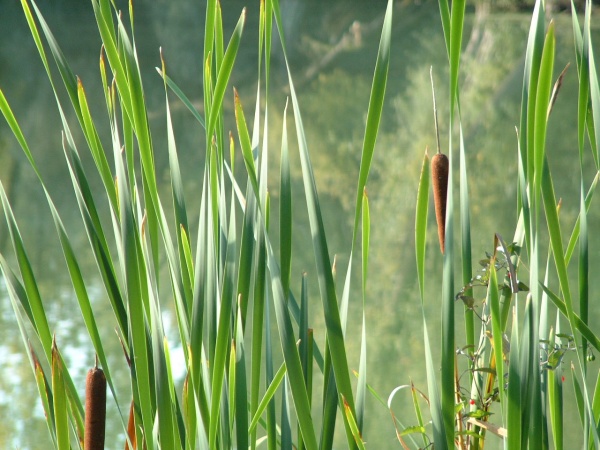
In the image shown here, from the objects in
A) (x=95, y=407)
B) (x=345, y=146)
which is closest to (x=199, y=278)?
(x=95, y=407)

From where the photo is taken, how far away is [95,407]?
1.76 ft

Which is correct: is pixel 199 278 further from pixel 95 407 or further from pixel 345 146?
pixel 345 146

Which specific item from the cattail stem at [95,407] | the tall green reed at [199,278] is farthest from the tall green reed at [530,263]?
the cattail stem at [95,407]

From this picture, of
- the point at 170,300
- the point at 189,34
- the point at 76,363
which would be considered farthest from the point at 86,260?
the point at 189,34

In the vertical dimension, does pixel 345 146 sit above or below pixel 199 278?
above

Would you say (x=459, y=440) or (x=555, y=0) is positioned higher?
(x=555, y=0)

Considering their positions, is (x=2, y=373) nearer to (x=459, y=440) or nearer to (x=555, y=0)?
(x=459, y=440)

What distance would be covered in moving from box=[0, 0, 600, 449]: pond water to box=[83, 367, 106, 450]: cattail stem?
1.89 m

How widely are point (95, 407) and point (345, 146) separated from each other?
5.87 metres

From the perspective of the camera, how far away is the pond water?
305cm

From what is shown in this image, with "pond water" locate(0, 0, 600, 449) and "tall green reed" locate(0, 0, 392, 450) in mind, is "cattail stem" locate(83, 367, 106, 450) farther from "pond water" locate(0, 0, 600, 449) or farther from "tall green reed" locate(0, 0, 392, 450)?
"pond water" locate(0, 0, 600, 449)

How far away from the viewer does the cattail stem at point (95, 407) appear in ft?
1.76

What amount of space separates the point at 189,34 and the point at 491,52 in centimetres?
436

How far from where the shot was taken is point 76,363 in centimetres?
289
